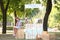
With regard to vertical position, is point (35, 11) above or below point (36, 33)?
above

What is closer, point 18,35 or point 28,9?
point 28,9

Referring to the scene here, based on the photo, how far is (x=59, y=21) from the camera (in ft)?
168

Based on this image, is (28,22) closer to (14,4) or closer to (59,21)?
(14,4)

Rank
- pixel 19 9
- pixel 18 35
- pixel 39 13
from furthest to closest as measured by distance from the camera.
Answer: pixel 19 9 → pixel 18 35 → pixel 39 13

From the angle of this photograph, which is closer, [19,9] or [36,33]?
[36,33]

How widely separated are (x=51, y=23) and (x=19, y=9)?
19.9 metres

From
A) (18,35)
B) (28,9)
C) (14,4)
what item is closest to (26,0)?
(14,4)

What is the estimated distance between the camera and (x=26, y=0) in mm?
29453

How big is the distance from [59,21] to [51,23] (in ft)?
7.21

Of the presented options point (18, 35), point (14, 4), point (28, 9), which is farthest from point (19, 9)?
point (28, 9)

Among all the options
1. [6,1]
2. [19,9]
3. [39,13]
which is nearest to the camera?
[39,13]

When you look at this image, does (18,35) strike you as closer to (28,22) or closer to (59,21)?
(28,22)

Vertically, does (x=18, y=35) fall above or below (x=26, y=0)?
below

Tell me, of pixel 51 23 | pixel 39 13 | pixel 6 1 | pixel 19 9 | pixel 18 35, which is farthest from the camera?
pixel 51 23
